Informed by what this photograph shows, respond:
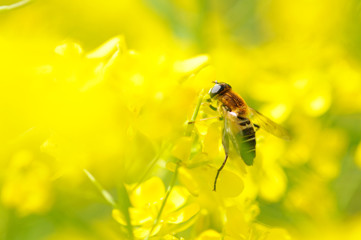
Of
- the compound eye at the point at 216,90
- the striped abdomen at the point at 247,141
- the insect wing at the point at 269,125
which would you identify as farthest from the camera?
the insect wing at the point at 269,125

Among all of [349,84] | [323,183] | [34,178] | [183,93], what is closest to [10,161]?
[34,178]

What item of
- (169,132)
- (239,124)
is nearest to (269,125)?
(239,124)

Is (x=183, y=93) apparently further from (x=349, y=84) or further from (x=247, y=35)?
(x=247, y=35)

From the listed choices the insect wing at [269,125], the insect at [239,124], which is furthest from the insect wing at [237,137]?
the insect wing at [269,125]

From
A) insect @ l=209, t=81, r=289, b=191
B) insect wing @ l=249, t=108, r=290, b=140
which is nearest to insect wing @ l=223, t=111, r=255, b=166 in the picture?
insect @ l=209, t=81, r=289, b=191

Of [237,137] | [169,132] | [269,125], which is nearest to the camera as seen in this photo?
[169,132]

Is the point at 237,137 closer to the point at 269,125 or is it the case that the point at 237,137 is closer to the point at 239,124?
the point at 239,124

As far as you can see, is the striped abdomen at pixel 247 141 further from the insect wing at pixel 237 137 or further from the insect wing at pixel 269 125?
the insect wing at pixel 269 125
